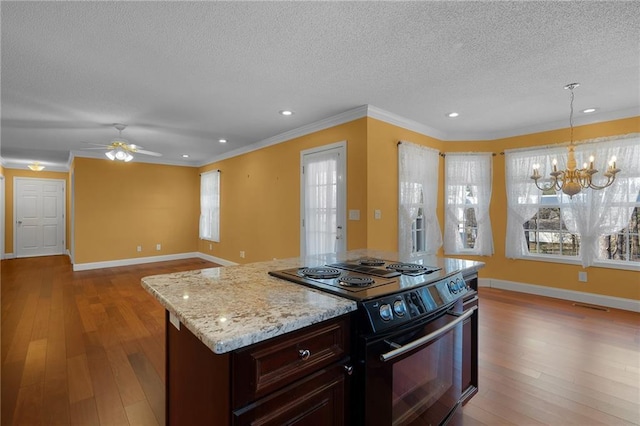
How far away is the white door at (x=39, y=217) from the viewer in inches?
299

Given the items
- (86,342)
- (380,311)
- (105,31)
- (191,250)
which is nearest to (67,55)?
(105,31)

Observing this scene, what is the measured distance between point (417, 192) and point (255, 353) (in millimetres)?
3786

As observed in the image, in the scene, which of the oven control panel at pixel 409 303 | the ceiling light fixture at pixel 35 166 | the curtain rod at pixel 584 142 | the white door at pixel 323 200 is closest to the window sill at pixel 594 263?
the curtain rod at pixel 584 142

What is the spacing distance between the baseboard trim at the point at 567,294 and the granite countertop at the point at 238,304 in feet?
11.7

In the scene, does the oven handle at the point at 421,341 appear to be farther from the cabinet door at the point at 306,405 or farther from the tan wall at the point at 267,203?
the tan wall at the point at 267,203

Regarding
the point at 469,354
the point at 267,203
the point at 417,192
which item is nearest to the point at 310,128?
the point at 267,203

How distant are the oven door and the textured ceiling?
1866 millimetres

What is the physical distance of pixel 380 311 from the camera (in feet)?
3.92

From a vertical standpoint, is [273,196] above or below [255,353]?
above

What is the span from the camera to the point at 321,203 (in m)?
4.21

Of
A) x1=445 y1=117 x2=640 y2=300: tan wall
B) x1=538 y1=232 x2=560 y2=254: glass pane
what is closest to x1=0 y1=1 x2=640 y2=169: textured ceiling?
x1=445 y1=117 x2=640 y2=300: tan wall

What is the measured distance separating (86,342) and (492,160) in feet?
18.8

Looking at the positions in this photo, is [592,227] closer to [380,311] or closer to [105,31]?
[380,311]

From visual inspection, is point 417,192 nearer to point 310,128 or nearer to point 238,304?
point 310,128
